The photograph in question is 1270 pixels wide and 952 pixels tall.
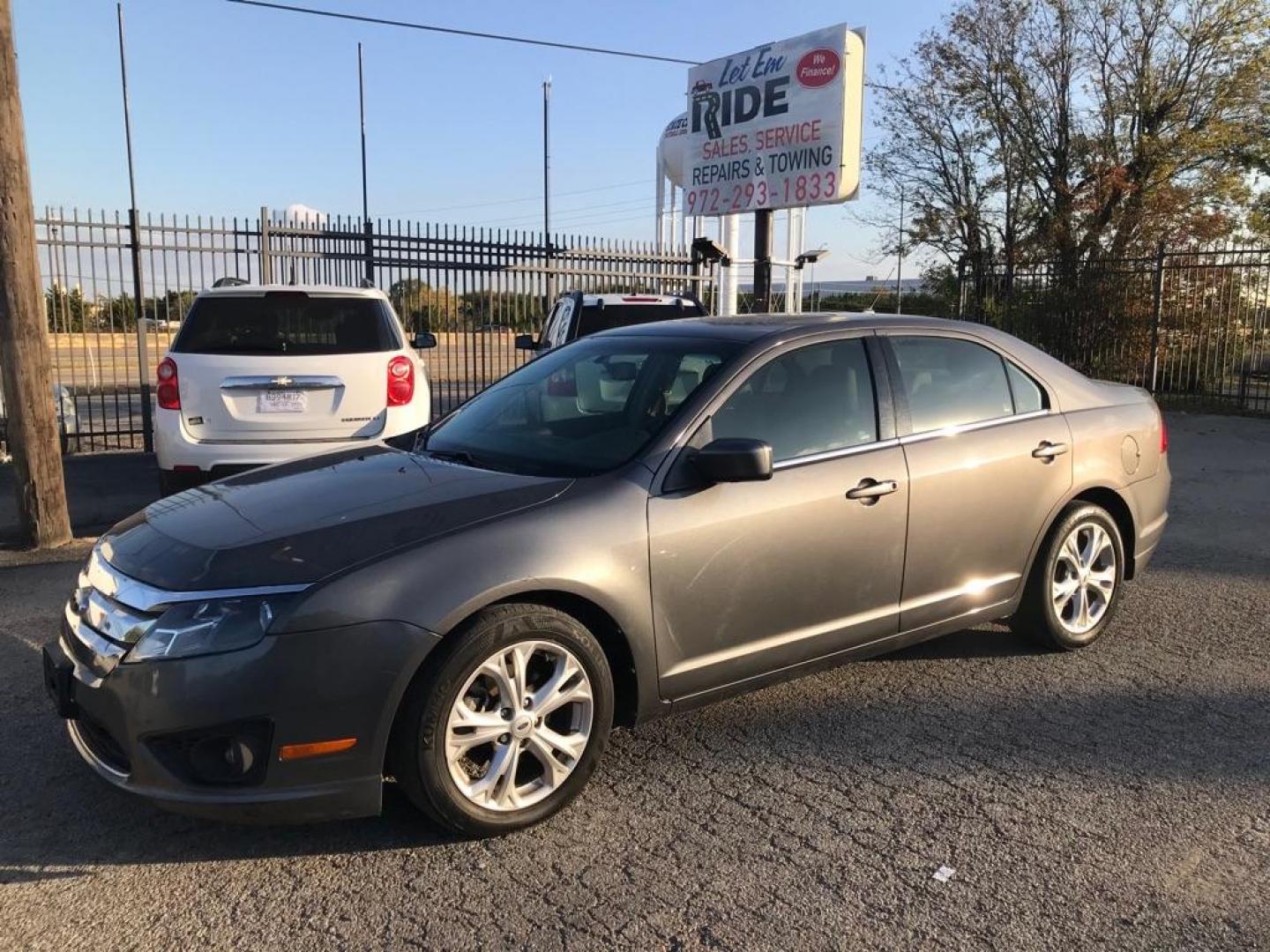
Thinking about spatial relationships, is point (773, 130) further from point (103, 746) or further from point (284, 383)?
point (103, 746)

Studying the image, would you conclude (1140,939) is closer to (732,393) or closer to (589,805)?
(589,805)

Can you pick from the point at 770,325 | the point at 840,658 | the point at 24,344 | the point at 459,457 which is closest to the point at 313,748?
the point at 459,457

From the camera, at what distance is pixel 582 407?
4066 millimetres

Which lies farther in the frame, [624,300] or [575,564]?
[624,300]

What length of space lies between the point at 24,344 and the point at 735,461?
550cm

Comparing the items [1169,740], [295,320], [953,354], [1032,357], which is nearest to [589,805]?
[1169,740]

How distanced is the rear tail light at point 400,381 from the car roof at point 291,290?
54 cm

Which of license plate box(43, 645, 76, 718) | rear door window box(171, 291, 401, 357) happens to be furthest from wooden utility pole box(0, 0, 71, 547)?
license plate box(43, 645, 76, 718)

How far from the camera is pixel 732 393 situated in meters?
3.70

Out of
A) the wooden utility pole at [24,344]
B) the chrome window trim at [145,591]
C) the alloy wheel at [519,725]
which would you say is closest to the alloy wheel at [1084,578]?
the alloy wheel at [519,725]

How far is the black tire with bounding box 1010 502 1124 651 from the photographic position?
180 inches

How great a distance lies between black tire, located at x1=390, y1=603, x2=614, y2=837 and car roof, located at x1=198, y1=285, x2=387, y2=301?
462cm

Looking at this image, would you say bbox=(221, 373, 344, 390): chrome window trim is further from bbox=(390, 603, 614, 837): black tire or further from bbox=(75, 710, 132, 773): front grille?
bbox=(390, 603, 614, 837): black tire

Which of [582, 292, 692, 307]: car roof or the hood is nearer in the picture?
the hood
